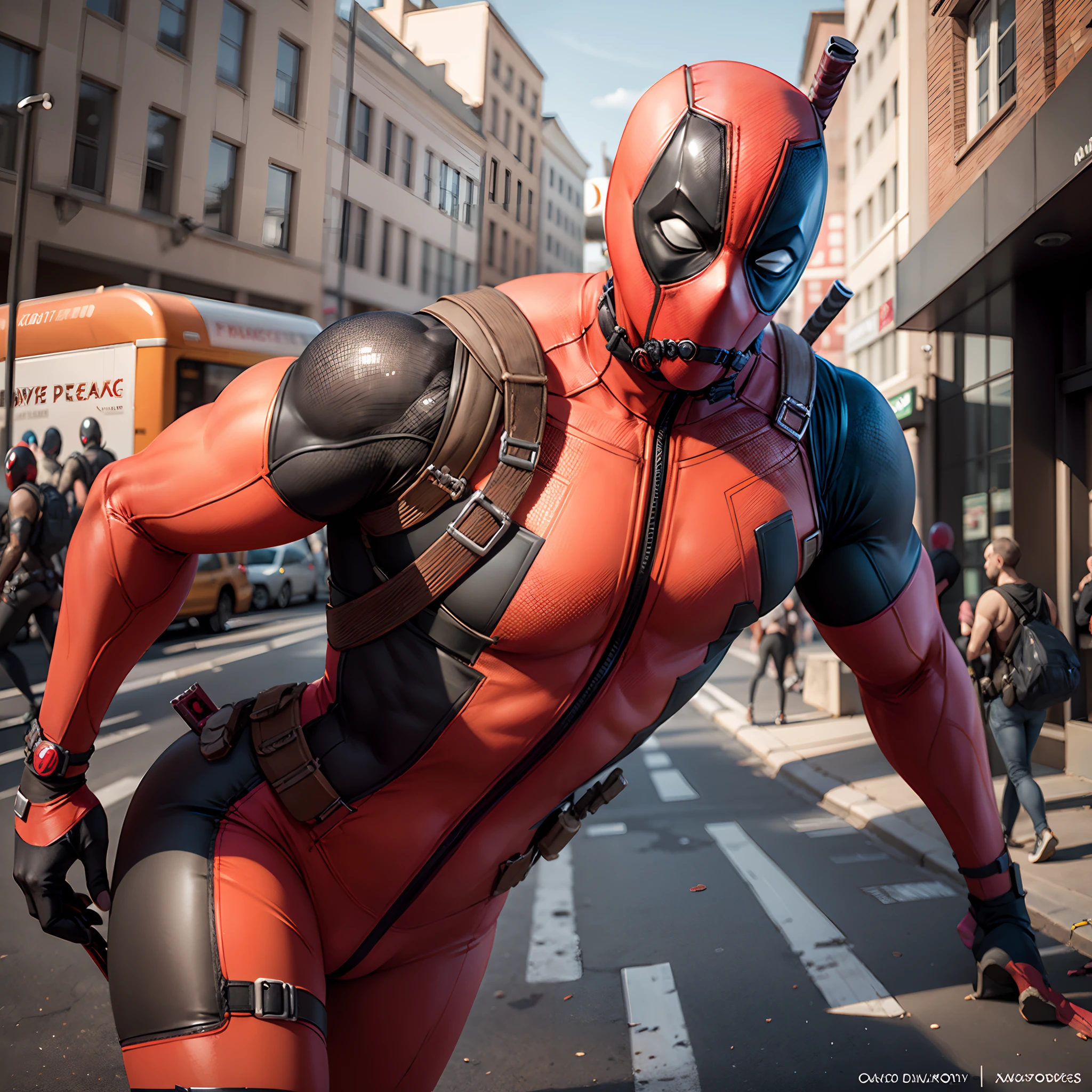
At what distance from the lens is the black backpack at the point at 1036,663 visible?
Answer: 497 centimetres

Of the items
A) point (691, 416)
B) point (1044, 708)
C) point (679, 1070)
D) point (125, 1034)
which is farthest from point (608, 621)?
point (1044, 708)

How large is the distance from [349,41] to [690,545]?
122cm

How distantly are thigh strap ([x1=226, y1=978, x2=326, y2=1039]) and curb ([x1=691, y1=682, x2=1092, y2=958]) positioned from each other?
2.03 m

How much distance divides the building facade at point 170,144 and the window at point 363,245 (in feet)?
0.27

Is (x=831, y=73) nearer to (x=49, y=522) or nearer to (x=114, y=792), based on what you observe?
(x=49, y=522)

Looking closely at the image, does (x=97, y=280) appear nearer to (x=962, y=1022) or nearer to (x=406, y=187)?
(x=406, y=187)

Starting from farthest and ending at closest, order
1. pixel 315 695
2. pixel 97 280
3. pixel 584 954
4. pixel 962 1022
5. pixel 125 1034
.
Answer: pixel 584 954 → pixel 962 1022 → pixel 97 280 → pixel 315 695 → pixel 125 1034

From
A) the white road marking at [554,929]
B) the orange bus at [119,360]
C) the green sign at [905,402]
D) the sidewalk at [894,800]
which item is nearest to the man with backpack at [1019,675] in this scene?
the sidewalk at [894,800]

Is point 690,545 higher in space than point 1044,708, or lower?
higher

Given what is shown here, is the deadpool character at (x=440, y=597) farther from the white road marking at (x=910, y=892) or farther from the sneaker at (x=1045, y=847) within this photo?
the sneaker at (x=1045, y=847)

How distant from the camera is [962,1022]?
269cm

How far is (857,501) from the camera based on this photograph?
143cm

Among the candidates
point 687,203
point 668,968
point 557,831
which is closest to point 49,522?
point 557,831

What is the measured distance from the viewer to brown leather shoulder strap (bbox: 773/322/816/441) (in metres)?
1.31
